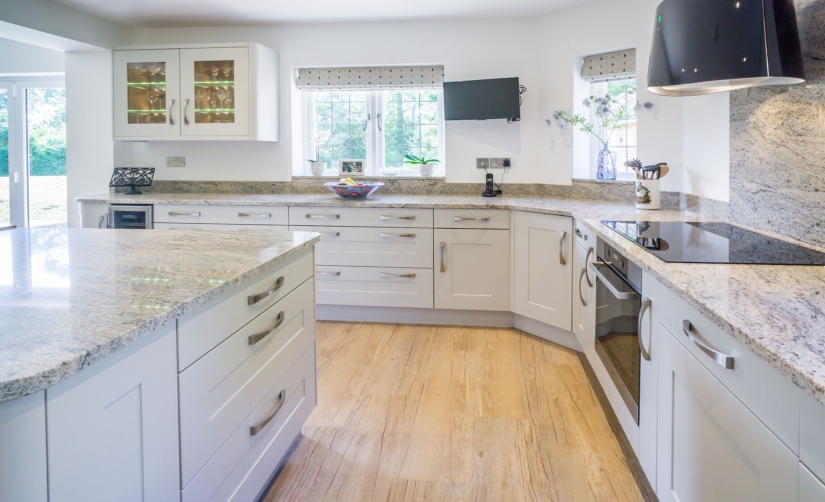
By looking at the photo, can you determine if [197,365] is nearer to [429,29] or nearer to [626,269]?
[626,269]

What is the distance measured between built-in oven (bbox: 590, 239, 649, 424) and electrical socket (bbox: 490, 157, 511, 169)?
1.81 metres

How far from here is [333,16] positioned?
4.18 metres

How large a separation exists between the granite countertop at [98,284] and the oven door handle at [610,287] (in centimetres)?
111

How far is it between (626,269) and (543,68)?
252 centimetres

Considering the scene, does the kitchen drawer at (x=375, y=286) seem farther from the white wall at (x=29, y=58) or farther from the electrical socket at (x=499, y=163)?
the white wall at (x=29, y=58)

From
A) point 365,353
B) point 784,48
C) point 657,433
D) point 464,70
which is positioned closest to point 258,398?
point 657,433

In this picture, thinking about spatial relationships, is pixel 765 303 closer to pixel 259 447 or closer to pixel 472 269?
pixel 259 447

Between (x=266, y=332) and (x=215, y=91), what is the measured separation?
3092 millimetres

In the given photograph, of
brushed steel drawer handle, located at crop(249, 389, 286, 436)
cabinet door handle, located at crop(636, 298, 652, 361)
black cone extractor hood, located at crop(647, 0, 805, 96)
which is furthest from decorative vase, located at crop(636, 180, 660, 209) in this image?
brushed steel drawer handle, located at crop(249, 389, 286, 436)

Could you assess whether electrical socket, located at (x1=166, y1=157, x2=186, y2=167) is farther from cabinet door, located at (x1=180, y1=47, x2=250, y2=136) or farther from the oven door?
the oven door

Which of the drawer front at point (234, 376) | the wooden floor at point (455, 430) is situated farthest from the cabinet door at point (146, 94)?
the drawer front at point (234, 376)

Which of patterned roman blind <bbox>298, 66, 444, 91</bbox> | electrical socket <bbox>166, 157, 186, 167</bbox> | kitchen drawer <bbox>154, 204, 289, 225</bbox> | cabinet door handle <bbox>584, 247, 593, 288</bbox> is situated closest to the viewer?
cabinet door handle <bbox>584, 247, 593, 288</bbox>

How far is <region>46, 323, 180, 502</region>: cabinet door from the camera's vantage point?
2.81 ft

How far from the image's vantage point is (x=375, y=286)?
12.8 feet
